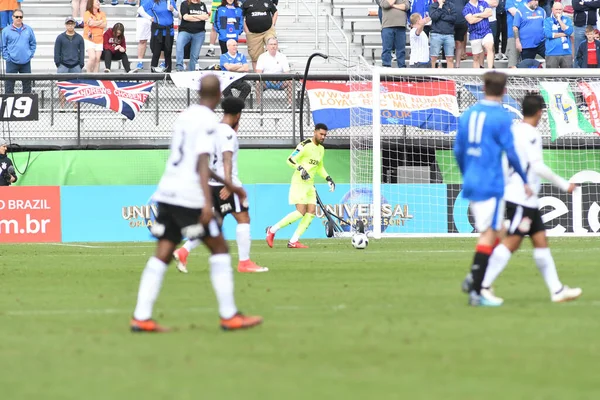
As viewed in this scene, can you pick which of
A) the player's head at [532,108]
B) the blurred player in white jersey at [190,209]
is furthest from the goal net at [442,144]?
the blurred player in white jersey at [190,209]

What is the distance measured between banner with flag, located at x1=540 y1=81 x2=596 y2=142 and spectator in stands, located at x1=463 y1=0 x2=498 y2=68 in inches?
139

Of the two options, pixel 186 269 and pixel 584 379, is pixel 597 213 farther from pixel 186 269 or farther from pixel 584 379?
pixel 584 379

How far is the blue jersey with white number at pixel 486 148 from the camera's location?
33.3 ft

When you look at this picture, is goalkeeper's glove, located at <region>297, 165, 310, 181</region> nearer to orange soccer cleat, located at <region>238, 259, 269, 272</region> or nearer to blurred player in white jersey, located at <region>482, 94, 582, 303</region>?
orange soccer cleat, located at <region>238, 259, 269, 272</region>

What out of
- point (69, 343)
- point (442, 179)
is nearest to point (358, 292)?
point (69, 343)

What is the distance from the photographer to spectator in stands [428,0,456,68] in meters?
27.2

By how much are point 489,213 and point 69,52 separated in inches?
734

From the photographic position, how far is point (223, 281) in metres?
8.65

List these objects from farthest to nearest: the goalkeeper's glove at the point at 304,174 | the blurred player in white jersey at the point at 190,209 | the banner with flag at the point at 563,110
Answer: the banner with flag at the point at 563,110 → the goalkeeper's glove at the point at 304,174 → the blurred player in white jersey at the point at 190,209

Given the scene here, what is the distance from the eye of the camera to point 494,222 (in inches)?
404

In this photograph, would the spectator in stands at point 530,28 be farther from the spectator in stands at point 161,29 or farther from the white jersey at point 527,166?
the white jersey at point 527,166

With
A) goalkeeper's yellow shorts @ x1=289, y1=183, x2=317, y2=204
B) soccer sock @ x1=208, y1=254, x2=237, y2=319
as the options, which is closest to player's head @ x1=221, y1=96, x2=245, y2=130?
soccer sock @ x1=208, y1=254, x2=237, y2=319

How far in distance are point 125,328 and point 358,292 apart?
11.0 ft

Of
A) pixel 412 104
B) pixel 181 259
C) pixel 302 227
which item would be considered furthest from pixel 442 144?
pixel 181 259
